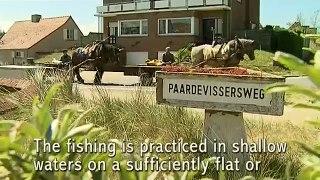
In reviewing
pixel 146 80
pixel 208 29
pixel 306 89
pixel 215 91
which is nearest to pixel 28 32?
pixel 208 29

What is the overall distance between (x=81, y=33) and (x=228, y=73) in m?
49.7

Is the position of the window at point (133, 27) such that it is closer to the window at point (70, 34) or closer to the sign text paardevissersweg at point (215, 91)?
the window at point (70, 34)

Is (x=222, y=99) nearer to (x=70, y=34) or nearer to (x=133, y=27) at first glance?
(x=133, y=27)

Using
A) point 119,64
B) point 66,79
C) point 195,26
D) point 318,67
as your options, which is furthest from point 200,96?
point 195,26

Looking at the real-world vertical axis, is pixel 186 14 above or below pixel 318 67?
above

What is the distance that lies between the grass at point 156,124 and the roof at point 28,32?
138ft

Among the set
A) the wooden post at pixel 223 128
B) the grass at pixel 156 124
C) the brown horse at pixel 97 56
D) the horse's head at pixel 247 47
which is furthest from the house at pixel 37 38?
the wooden post at pixel 223 128

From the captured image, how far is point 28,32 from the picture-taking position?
51.7 metres

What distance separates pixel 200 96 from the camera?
5.31 meters

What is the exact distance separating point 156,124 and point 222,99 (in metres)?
1.18

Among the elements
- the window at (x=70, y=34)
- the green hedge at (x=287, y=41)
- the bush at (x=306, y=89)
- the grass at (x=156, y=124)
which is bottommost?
the grass at (x=156, y=124)

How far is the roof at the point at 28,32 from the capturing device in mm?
48969

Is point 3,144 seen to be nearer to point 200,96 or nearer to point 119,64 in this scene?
point 200,96

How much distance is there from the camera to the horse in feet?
47.8
